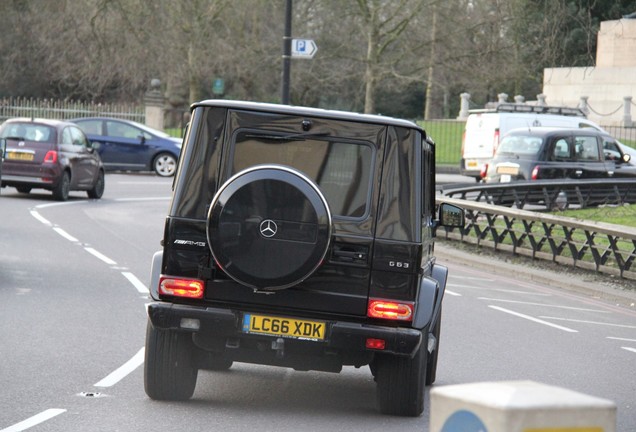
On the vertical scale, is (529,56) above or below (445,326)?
above

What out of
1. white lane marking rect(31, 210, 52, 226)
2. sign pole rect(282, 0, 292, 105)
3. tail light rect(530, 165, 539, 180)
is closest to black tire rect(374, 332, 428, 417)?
white lane marking rect(31, 210, 52, 226)

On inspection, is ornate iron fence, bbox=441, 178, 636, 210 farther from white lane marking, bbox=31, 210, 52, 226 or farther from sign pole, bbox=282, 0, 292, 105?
white lane marking, bbox=31, 210, 52, 226

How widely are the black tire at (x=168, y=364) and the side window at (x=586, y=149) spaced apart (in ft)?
69.2

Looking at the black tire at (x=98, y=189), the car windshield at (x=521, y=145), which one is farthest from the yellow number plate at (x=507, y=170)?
the black tire at (x=98, y=189)

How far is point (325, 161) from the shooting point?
770cm

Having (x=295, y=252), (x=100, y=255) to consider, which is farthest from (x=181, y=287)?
(x=100, y=255)

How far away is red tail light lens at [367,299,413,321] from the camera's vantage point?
7.53 m

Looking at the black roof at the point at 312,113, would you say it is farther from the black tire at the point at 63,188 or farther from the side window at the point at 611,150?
the side window at the point at 611,150

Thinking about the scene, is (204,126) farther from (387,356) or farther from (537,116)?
(537,116)

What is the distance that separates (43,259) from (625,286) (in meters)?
7.24

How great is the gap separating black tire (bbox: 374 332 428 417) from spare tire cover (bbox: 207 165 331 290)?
2.80 feet

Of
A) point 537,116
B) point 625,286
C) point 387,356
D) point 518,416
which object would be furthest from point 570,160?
point 518,416

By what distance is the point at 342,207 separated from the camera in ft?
25.2

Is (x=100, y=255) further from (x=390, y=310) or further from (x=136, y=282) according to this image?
(x=390, y=310)
